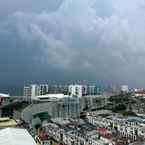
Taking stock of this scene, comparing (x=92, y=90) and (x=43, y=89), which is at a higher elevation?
(x=43, y=89)

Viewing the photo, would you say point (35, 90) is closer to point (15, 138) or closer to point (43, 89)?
point (43, 89)

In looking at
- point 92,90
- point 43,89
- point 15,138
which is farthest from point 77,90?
point 15,138

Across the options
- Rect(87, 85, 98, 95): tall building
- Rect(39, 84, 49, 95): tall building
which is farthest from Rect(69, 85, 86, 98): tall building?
Rect(39, 84, 49, 95): tall building

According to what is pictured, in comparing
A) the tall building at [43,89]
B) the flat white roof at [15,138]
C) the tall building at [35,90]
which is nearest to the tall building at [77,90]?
the tall building at [43,89]

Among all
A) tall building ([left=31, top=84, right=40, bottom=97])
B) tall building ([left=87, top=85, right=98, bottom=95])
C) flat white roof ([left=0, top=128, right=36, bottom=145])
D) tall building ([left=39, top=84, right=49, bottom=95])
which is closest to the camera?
flat white roof ([left=0, top=128, right=36, bottom=145])

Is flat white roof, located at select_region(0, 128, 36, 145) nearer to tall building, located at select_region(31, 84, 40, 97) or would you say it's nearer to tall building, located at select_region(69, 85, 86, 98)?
tall building, located at select_region(31, 84, 40, 97)

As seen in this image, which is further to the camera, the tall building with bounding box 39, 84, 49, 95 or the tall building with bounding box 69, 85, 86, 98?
the tall building with bounding box 39, 84, 49, 95

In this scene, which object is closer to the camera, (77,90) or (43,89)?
(77,90)

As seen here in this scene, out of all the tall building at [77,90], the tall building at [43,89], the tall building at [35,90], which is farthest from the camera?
the tall building at [43,89]

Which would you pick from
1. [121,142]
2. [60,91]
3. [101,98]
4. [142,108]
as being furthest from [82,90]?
[121,142]

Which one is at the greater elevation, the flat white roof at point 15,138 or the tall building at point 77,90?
the tall building at point 77,90

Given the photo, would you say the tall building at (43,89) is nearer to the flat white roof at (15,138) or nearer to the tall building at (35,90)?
the tall building at (35,90)
